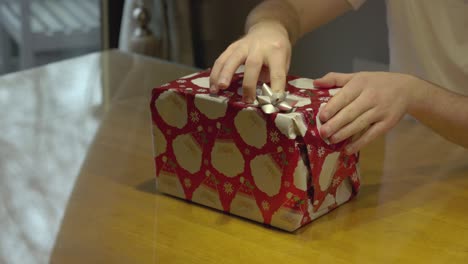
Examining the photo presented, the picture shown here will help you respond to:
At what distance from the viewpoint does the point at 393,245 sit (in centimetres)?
107

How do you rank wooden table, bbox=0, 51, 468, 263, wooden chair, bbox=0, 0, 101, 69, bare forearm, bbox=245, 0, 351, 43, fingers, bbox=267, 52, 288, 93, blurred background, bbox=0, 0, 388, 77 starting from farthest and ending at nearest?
wooden chair, bbox=0, 0, 101, 69
blurred background, bbox=0, 0, 388, 77
bare forearm, bbox=245, 0, 351, 43
fingers, bbox=267, 52, 288, 93
wooden table, bbox=0, 51, 468, 263

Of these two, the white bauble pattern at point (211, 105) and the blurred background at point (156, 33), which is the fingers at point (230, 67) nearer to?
the white bauble pattern at point (211, 105)

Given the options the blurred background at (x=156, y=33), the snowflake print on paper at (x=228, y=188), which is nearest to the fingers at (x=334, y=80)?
the snowflake print on paper at (x=228, y=188)

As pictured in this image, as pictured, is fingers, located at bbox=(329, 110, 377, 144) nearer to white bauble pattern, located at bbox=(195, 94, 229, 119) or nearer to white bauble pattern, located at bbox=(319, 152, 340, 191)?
white bauble pattern, located at bbox=(319, 152, 340, 191)

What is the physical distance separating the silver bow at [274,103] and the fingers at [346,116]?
58 mm

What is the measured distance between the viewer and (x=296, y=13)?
157 cm

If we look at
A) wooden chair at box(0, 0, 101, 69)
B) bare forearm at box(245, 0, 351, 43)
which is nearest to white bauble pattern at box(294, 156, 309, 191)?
bare forearm at box(245, 0, 351, 43)

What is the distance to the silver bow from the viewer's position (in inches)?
41.4

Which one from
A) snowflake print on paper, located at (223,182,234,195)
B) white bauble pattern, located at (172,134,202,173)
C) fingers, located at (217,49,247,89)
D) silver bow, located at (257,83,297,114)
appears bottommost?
snowflake print on paper, located at (223,182,234,195)

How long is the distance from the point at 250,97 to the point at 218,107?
0.05 metres

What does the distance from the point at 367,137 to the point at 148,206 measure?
0.35 metres

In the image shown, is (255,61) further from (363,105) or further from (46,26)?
(46,26)

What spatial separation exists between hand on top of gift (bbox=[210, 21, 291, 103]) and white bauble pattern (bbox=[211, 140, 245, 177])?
0.07 meters

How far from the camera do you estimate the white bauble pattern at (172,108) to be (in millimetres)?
1144
